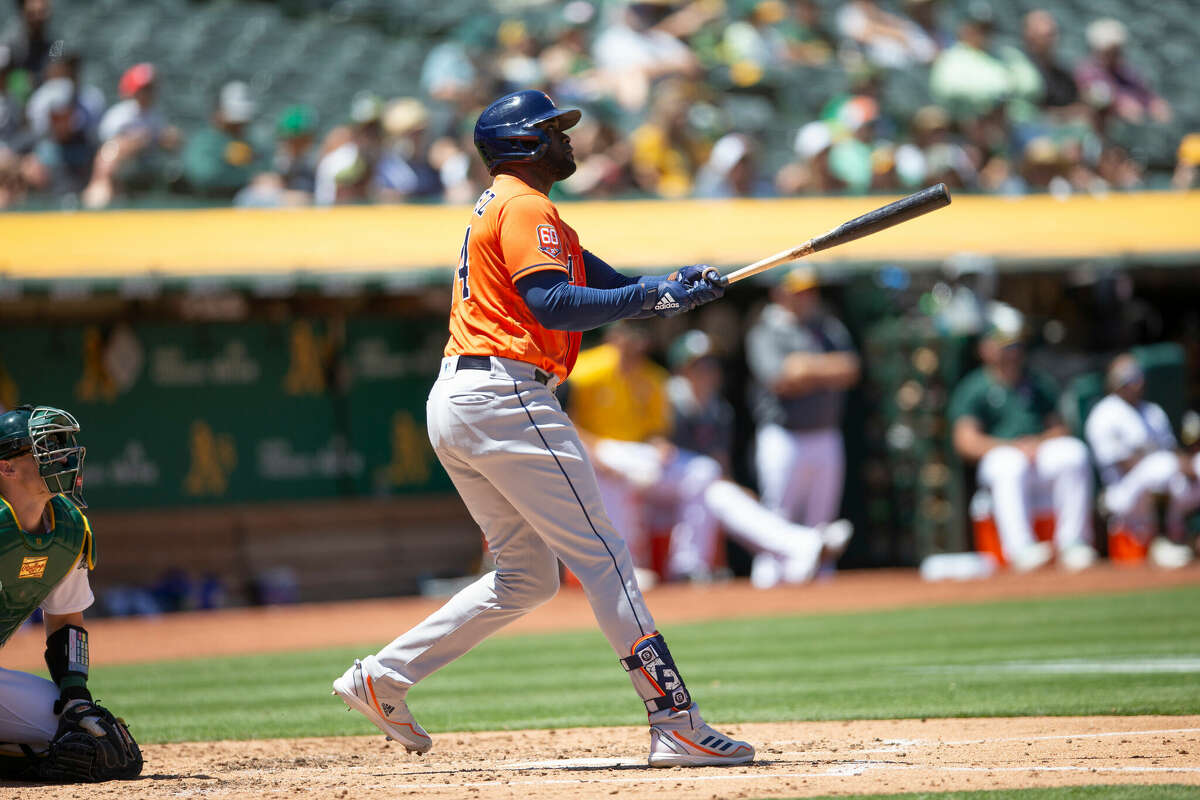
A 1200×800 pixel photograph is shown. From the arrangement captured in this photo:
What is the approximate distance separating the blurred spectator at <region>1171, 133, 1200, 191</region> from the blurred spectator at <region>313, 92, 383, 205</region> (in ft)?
21.8

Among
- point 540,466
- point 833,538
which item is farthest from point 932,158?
point 540,466

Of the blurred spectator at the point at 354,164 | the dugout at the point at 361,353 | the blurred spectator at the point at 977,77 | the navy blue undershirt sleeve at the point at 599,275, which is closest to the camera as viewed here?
the navy blue undershirt sleeve at the point at 599,275

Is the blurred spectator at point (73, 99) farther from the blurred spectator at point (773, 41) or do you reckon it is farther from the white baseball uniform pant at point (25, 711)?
the white baseball uniform pant at point (25, 711)

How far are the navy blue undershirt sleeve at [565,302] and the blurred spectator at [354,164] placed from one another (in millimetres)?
7159

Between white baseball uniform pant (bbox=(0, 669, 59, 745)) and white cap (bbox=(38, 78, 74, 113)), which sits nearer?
white baseball uniform pant (bbox=(0, 669, 59, 745))

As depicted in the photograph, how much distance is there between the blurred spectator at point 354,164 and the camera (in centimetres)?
1134

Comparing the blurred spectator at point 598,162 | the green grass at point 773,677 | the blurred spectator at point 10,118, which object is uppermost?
the blurred spectator at point 10,118

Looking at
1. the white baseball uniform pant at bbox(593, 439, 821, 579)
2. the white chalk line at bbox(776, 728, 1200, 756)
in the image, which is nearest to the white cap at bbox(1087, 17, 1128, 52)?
the white baseball uniform pant at bbox(593, 439, 821, 579)

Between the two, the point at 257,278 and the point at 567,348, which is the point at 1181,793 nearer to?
the point at 567,348

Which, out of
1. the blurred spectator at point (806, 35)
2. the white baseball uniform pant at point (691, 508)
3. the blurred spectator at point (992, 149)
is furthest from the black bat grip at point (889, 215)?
the blurred spectator at point (806, 35)

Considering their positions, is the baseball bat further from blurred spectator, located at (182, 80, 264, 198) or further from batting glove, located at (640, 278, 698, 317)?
blurred spectator, located at (182, 80, 264, 198)

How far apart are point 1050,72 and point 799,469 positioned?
19.4 feet

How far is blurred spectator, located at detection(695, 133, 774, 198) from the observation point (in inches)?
473

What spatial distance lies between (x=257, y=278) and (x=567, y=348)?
616cm
